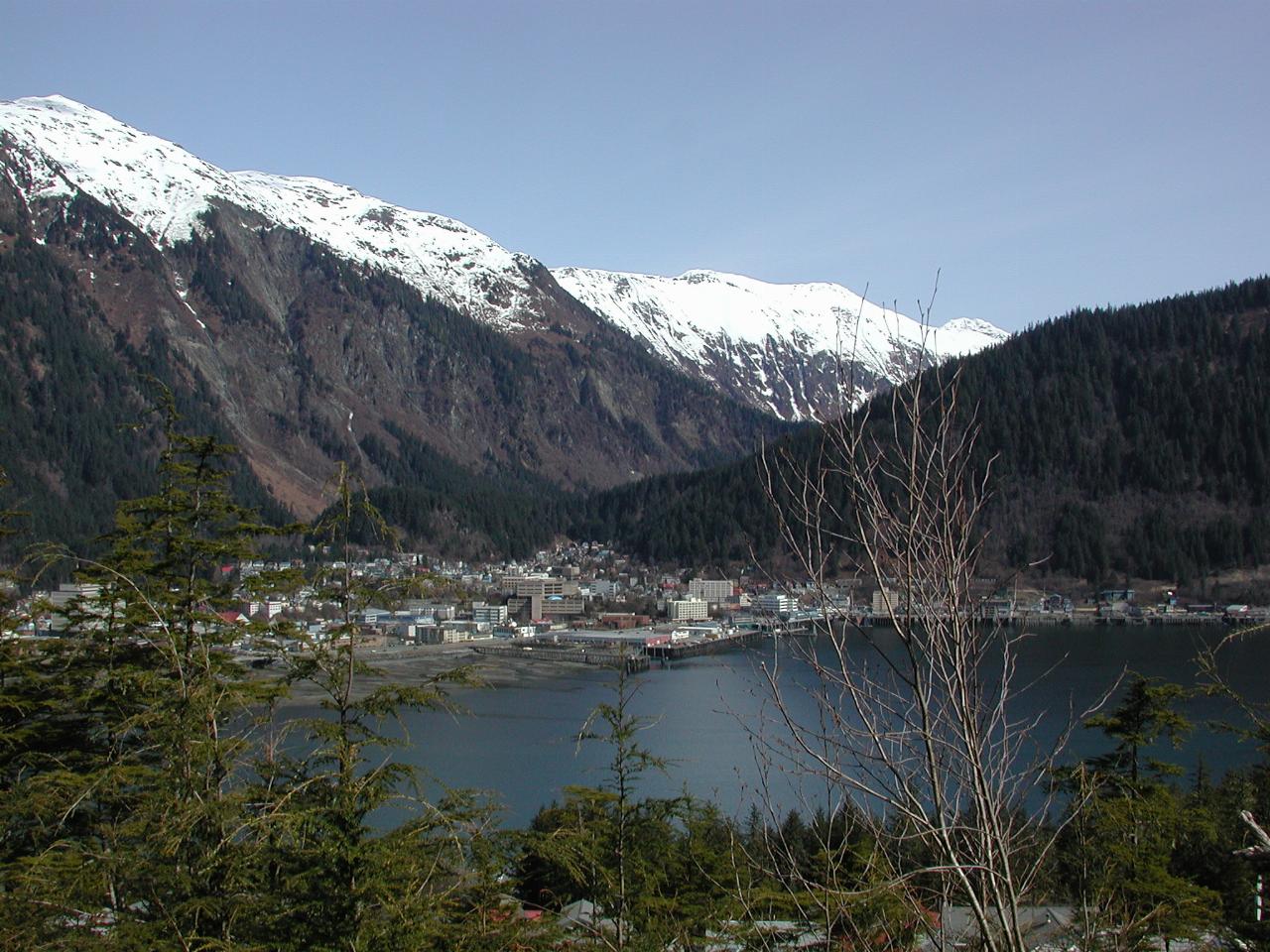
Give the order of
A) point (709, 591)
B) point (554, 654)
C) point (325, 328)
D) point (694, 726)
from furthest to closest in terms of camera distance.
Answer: point (325, 328), point (709, 591), point (554, 654), point (694, 726)

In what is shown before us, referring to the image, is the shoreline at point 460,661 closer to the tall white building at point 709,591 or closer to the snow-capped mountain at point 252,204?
the tall white building at point 709,591

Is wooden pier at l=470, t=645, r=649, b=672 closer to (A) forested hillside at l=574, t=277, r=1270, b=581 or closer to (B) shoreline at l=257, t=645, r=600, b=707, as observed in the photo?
(B) shoreline at l=257, t=645, r=600, b=707

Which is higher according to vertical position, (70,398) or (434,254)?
(434,254)

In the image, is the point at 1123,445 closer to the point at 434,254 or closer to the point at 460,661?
the point at 460,661

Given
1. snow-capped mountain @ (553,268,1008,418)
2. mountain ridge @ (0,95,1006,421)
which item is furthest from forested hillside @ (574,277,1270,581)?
snow-capped mountain @ (553,268,1008,418)

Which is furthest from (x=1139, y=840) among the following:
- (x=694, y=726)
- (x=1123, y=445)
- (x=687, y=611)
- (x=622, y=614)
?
(x=1123, y=445)

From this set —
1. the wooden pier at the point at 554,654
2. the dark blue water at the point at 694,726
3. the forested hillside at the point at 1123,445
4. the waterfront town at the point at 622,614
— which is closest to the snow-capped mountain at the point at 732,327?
the forested hillside at the point at 1123,445

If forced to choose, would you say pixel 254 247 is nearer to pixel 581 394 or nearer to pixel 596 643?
pixel 581 394
